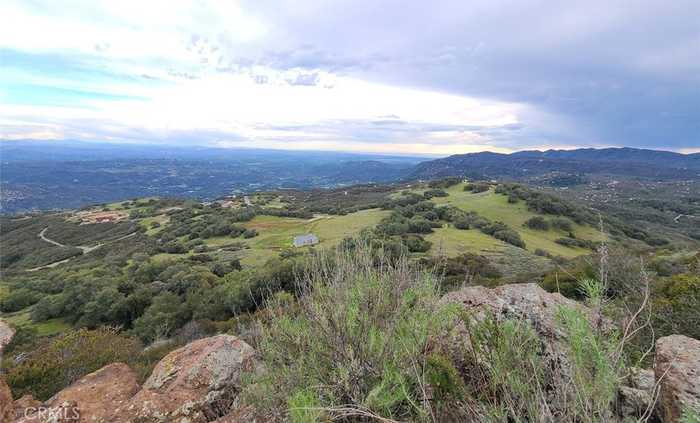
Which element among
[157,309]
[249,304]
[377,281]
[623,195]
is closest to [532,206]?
[249,304]

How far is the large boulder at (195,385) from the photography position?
4672 millimetres

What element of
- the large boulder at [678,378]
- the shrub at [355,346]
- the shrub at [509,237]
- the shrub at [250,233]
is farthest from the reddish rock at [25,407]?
the shrub at [250,233]

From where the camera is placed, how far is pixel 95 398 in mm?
5211

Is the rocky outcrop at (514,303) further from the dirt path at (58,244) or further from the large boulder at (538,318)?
the dirt path at (58,244)

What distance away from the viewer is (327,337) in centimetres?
304

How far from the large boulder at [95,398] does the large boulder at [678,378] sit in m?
6.19

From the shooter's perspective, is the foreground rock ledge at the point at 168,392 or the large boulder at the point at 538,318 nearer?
the large boulder at the point at 538,318

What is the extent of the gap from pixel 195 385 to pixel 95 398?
1.51 m

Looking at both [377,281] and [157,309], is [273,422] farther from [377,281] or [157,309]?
[157,309]

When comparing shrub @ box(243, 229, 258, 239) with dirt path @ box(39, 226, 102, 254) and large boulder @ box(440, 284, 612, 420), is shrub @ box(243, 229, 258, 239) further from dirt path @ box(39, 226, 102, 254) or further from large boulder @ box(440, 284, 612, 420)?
large boulder @ box(440, 284, 612, 420)

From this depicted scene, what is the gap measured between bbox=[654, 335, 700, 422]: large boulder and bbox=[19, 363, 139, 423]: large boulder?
6.19m

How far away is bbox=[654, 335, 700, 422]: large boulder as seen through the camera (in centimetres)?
257

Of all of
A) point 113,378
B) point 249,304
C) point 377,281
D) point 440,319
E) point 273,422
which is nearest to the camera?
point 273,422

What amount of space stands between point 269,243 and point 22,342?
1800 centimetres
